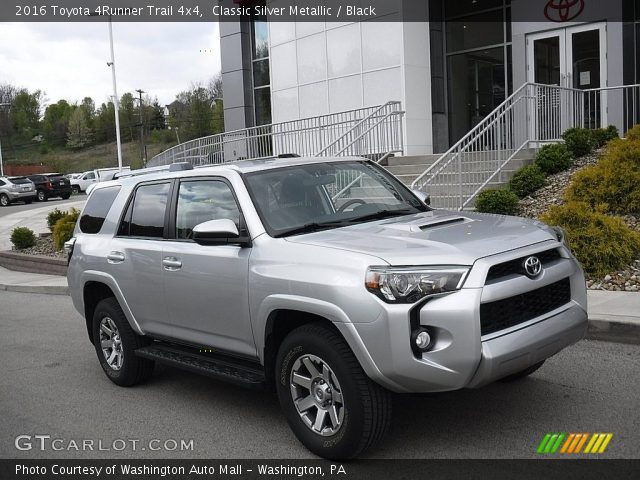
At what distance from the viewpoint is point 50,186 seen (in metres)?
41.9

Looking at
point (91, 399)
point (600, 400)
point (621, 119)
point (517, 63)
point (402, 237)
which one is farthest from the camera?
point (517, 63)

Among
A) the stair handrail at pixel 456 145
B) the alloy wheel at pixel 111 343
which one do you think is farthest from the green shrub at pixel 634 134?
the alloy wheel at pixel 111 343

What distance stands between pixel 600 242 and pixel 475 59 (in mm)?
13036

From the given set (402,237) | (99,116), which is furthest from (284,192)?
(99,116)

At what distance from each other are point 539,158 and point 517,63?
6.82m

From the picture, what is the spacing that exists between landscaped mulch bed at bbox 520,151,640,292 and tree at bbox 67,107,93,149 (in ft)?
431

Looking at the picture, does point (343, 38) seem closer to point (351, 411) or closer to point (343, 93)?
point (343, 93)

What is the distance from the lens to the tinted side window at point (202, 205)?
5.23m

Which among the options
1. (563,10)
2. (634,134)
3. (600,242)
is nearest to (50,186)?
(563,10)

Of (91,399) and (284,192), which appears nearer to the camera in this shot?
(284,192)

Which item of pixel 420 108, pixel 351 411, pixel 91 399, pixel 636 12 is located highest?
pixel 636 12

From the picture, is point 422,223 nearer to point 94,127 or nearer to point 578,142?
point 578,142

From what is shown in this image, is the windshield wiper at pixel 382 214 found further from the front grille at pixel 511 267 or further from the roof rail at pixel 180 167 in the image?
the roof rail at pixel 180 167

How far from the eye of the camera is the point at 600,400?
5.09 m
